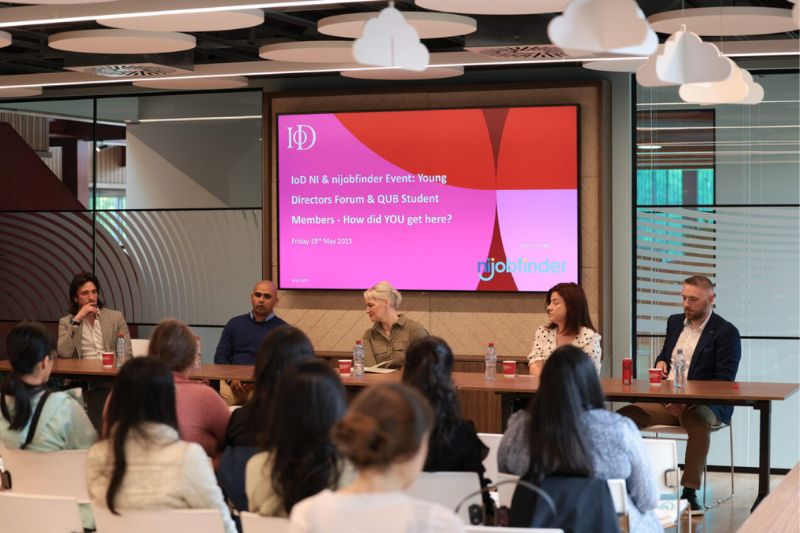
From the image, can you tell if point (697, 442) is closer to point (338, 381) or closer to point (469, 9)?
point (469, 9)

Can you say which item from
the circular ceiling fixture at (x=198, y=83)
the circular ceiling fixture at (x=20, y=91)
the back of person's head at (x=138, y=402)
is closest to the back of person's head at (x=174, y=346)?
the back of person's head at (x=138, y=402)

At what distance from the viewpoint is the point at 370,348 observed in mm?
7660

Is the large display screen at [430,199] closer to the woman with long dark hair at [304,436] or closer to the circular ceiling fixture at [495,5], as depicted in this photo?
the circular ceiling fixture at [495,5]

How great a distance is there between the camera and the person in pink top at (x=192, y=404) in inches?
183

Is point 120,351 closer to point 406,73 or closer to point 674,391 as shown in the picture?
point 406,73

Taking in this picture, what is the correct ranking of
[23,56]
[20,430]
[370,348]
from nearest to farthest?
1. [20,430]
2. [370,348]
3. [23,56]

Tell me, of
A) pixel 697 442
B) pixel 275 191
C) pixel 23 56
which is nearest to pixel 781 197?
pixel 697 442

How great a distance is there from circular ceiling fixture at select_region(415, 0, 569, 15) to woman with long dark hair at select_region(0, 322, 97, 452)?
2.56 metres

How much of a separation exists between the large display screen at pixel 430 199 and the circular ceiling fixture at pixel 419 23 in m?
2.34

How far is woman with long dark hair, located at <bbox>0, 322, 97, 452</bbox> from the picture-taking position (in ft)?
15.0

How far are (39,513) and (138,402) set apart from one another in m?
0.51

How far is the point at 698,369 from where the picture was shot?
23.8 feet

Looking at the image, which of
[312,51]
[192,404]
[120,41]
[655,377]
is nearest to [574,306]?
[655,377]

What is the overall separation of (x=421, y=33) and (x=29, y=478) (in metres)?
3.50
